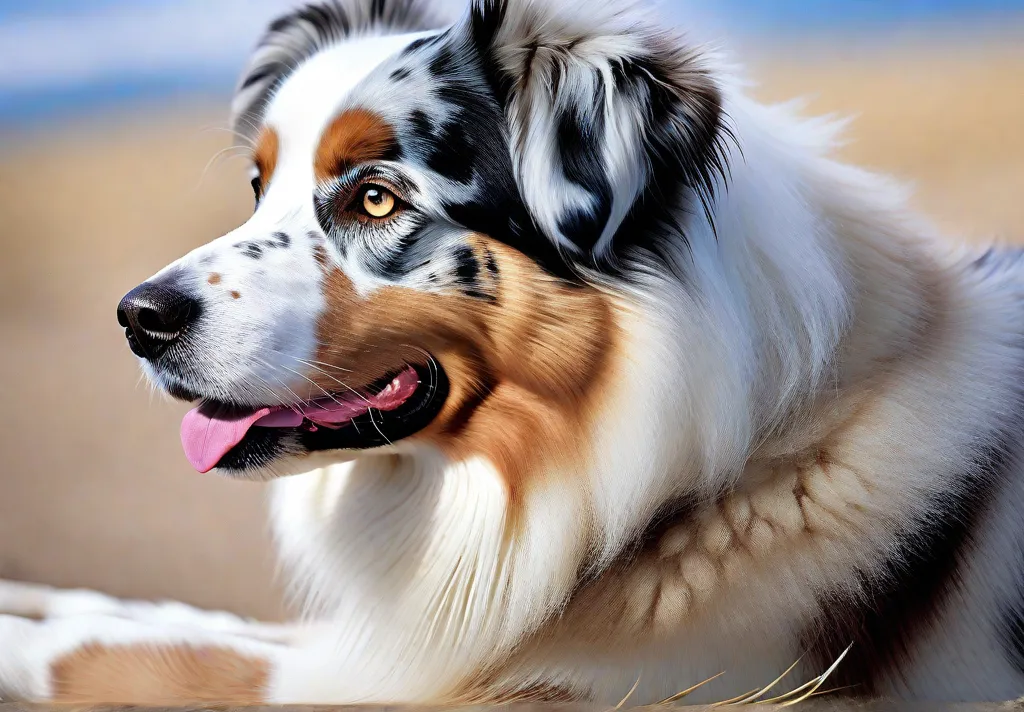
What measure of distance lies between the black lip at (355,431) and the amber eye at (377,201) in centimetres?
33

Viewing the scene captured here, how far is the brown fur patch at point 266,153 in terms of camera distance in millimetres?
1919

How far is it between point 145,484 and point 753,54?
8.21 ft

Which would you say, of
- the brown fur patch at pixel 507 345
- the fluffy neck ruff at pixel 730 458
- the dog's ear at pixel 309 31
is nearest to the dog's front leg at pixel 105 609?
the fluffy neck ruff at pixel 730 458

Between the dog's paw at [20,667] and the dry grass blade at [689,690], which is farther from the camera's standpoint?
the dog's paw at [20,667]

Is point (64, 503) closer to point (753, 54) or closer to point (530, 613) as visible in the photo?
point (530, 613)

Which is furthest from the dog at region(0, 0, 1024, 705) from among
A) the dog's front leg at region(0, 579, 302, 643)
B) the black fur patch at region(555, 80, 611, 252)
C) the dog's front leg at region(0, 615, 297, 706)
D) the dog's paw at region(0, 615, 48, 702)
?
the dog's paw at region(0, 615, 48, 702)

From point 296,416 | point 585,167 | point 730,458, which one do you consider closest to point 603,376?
point 730,458

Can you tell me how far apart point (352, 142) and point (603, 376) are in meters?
0.71

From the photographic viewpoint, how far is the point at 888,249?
76.0 inches

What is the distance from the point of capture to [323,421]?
5.90 ft

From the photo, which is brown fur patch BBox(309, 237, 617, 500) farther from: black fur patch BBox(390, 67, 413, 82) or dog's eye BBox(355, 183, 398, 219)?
black fur patch BBox(390, 67, 413, 82)

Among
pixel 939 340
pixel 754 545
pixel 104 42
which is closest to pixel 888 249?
pixel 939 340

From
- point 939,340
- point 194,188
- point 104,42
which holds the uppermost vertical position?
point 939,340

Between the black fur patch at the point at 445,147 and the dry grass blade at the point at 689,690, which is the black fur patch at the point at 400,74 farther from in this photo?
the dry grass blade at the point at 689,690
